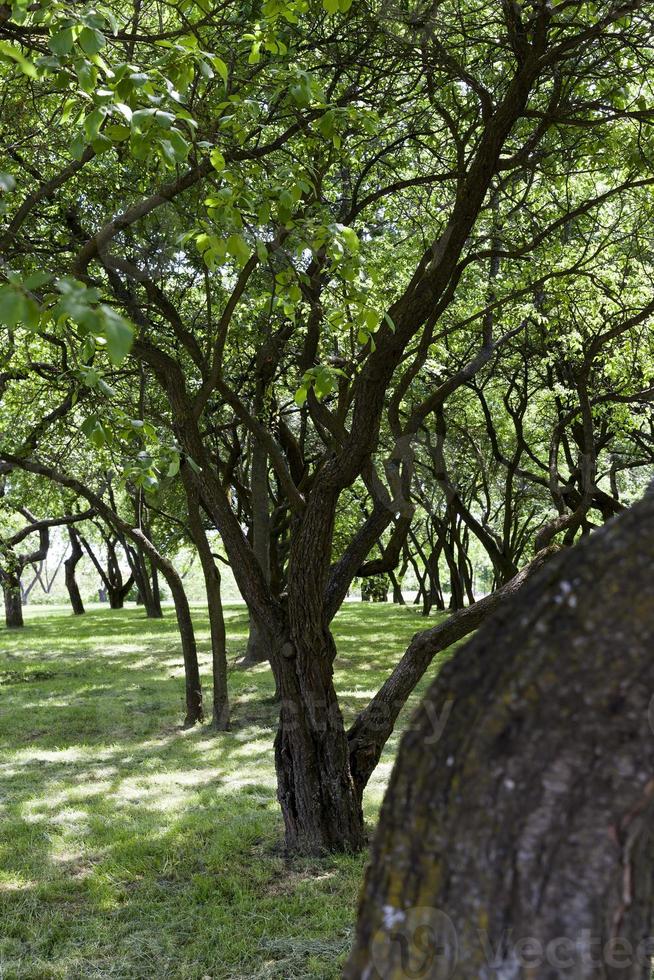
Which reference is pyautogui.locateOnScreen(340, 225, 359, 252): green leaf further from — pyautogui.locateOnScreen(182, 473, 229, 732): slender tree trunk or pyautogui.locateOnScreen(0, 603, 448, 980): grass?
pyautogui.locateOnScreen(182, 473, 229, 732): slender tree trunk

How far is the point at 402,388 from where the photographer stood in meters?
6.33

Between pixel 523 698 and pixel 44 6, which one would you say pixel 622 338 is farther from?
pixel 523 698

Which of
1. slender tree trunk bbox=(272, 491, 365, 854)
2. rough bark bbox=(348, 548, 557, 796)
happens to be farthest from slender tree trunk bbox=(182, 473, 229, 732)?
rough bark bbox=(348, 548, 557, 796)

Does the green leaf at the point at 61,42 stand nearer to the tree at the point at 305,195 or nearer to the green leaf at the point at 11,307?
the tree at the point at 305,195

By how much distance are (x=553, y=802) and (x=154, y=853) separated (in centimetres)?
505

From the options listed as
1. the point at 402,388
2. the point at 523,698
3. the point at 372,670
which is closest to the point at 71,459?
the point at 372,670

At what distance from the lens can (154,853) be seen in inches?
234

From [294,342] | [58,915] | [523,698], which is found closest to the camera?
[523,698]

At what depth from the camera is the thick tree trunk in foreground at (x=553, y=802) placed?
1.51m

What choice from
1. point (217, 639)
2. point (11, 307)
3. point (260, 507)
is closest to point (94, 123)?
point (11, 307)

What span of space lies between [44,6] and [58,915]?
14.6 feet

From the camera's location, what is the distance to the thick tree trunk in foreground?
1.51 meters

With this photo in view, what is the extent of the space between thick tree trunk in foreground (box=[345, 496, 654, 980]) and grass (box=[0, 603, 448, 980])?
9.87 ft

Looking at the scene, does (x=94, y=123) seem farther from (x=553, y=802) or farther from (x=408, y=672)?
(x=408, y=672)
